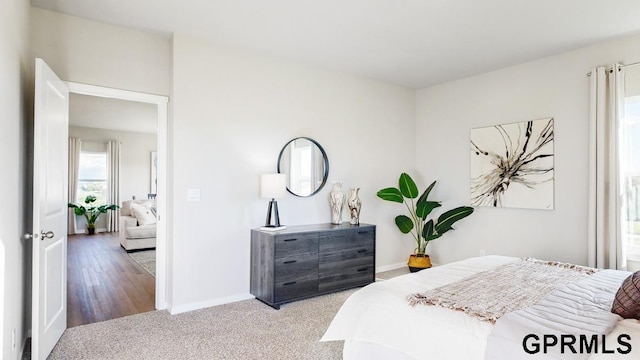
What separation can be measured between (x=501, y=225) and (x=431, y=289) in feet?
9.30

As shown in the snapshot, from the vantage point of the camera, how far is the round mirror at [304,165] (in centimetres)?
414

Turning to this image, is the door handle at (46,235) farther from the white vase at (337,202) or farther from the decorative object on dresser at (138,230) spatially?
the decorative object on dresser at (138,230)

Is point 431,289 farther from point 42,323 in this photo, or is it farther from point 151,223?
point 151,223

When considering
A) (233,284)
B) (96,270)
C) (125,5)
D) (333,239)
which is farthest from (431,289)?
(96,270)

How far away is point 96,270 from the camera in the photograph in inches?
194

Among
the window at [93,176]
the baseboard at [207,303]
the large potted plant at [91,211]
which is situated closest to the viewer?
the baseboard at [207,303]

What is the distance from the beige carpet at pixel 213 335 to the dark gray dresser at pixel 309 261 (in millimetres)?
196

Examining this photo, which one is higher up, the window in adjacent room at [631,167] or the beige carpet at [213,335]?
the window in adjacent room at [631,167]

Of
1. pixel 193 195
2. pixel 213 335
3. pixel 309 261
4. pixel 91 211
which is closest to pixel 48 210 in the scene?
pixel 193 195

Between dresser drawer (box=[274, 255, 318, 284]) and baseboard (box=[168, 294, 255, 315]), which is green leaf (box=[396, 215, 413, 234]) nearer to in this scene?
dresser drawer (box=[274, 255, 318, 284])

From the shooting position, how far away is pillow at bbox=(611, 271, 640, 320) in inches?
64.6

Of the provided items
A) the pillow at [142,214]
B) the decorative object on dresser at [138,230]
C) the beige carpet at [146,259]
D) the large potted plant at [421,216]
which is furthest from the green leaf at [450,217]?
the pillow at [142,214]

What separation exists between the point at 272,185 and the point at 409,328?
7.30ft

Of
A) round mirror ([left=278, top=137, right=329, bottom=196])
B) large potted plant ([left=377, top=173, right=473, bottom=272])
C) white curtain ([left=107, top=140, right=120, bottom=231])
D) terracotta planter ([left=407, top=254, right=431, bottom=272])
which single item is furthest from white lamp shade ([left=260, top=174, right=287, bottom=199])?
white curtain ([left=107, top=140, right=120, bottom=231])
